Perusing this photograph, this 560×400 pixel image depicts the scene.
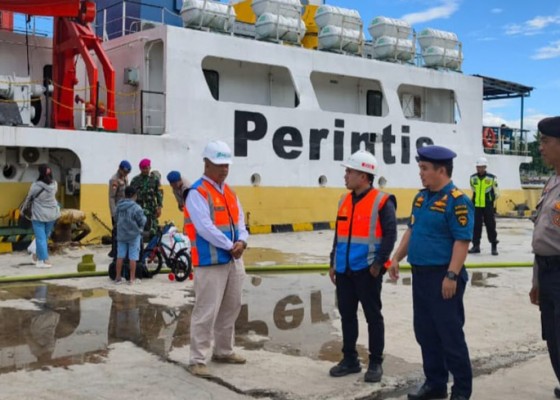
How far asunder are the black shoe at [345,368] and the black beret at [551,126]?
203 centimetres

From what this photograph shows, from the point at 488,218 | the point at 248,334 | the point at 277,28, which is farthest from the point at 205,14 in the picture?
the point at 248,334

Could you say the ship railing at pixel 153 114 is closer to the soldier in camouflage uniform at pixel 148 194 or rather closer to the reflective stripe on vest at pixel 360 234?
the soldier in camouflage uniform at pixel 148 194

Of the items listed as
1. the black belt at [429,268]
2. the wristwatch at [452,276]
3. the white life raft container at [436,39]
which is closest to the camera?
the wristwatch at [452,276]

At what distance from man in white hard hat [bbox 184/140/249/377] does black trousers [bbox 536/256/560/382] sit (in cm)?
204

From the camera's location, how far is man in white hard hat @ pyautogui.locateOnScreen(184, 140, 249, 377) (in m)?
4.63

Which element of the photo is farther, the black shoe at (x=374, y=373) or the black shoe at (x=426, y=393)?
the black shoe at (x=374, y=373)

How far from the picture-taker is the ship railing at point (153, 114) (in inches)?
528

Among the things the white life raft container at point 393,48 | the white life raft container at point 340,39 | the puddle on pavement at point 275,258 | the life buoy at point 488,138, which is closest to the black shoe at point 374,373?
the puddle on pavement at point 275,258

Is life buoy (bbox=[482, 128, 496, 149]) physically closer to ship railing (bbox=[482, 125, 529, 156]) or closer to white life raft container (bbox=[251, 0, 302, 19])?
ship railing (bbox=[482, 125, 529, 156])

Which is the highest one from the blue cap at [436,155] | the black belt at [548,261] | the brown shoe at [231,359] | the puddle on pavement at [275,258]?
the blue cap at [436,155]

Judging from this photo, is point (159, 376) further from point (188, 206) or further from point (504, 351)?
point (504, 351)

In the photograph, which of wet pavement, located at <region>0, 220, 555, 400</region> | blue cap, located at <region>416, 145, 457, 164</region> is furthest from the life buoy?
blue cap, located at <region>416, 145, 457, 164</region>

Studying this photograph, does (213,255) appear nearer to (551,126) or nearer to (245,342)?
(245,342)

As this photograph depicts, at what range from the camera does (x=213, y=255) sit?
467 cm
